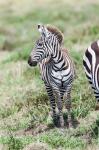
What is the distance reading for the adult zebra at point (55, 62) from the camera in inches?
475

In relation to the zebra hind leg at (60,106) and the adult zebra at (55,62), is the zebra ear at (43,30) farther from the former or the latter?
the zebra hind leg at (60,106)

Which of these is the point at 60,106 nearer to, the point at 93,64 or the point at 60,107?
the point at 60,107

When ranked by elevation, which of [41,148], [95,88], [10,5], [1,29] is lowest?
[41,148]

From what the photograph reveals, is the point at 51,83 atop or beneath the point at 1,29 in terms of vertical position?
beneath

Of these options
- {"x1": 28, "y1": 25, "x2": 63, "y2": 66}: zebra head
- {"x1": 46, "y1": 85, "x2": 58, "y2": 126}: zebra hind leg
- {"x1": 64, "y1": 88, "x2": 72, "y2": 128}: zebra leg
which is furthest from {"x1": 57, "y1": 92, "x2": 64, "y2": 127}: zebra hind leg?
{"x1": 28, "y1": 25, "x2": 63, "y2": 66}: zebra head

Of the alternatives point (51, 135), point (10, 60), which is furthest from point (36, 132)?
point (10, 60)

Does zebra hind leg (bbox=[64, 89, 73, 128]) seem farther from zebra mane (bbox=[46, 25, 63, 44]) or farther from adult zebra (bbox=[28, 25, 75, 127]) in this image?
zebra mane (bbox=[46, 25, 63, 44])

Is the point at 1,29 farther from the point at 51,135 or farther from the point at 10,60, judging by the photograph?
the point at 51,135

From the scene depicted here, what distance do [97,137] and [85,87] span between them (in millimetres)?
3499

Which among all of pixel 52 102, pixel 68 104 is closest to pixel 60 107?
pixel 68 104

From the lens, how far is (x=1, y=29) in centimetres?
3083

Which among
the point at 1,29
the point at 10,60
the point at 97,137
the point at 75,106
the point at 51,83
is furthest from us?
the point at 1,29

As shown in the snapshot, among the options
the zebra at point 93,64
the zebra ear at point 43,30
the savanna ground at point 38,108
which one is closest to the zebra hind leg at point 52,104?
the savanna ground at point 38,108

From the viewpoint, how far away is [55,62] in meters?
12.3
